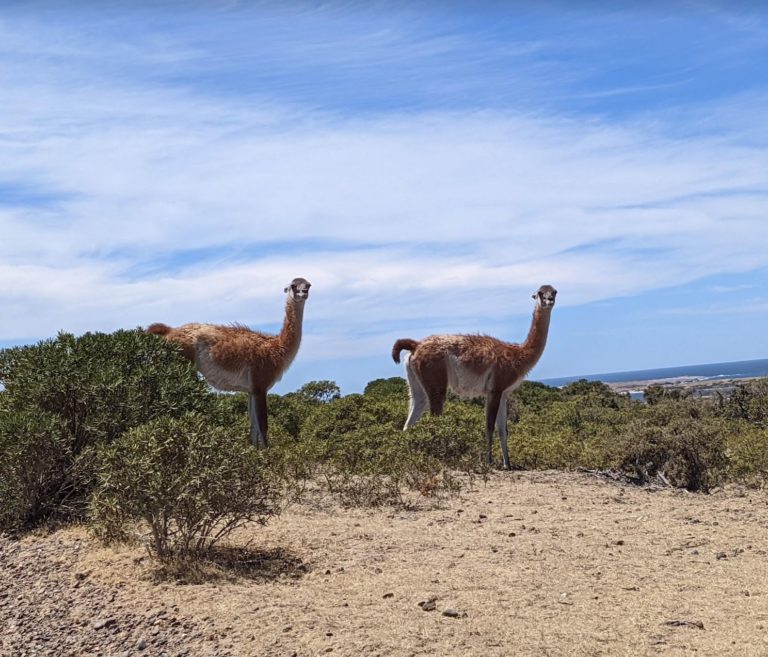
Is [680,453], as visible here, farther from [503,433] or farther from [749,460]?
[503,433]

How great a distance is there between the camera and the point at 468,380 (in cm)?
1267

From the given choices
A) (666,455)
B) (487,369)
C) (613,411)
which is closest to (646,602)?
(666,455)

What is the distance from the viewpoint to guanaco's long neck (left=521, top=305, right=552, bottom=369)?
12977mm

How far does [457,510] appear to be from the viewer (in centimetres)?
859

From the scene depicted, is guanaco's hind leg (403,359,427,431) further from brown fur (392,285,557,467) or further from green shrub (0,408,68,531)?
green shrub (0,408,68,531)

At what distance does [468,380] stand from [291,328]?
2721mm

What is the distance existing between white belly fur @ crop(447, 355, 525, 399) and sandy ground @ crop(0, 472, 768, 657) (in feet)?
13.3

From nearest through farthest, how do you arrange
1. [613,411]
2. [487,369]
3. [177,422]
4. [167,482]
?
[167,482] < [177,422] < [487,369] < [613,411]

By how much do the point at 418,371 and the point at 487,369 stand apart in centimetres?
105

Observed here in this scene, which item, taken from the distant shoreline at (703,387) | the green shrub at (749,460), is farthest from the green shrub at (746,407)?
the green shrub at (749,460)

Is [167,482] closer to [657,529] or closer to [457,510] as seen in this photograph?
[457,510]

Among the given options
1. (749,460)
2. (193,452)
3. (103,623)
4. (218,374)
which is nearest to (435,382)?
(218,374)

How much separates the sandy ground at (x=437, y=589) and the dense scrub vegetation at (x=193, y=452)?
0.48m

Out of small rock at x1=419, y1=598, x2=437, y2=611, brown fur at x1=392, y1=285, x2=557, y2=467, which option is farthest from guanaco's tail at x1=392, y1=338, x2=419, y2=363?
small rock at x1=419, y1=598, x2=437, y2=611
